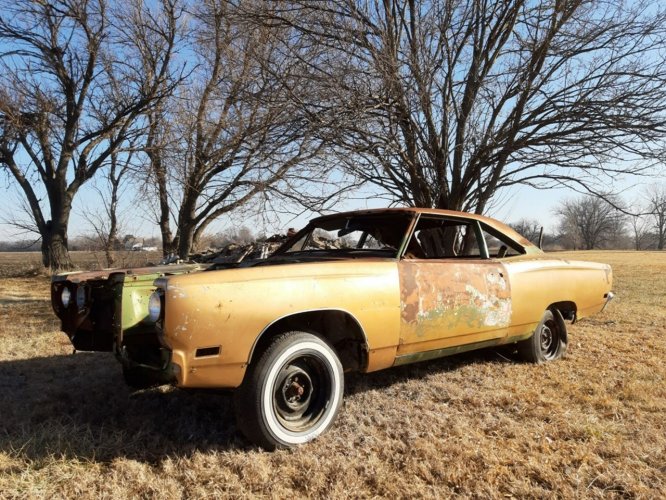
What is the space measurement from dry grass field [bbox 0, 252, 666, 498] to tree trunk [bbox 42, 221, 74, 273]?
1447 cm

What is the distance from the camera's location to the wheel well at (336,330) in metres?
2.99

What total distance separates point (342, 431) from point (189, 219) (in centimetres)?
1359

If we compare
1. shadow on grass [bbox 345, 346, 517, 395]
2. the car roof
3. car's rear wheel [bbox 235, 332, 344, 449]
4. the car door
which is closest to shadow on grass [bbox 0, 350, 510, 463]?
shadow on grass [bbox 345, 346, 517, 395]

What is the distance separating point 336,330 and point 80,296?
1768 millimetres

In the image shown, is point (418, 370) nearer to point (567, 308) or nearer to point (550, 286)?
point (550, 286)

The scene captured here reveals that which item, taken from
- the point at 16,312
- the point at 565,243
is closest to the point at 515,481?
the point at 16,312

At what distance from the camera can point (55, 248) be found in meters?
17.8

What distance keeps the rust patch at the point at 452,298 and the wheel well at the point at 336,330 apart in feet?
1.19

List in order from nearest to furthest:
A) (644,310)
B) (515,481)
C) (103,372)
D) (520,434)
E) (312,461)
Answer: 1. (515,481)
2. (312,461)
3. (520,434)
4. (103,372)
5. (644,310)

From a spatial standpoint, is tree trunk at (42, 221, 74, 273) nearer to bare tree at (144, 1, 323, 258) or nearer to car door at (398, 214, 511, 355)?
bare tree at (144, 1, 323, 258)

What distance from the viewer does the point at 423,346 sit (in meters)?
3.54

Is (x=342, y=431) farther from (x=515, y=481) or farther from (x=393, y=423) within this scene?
(x=515, y=481)

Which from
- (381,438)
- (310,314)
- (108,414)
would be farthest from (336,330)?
(108,414)

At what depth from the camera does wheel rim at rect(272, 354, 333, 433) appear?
2.87 meters
